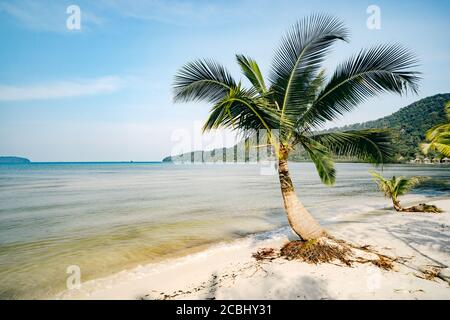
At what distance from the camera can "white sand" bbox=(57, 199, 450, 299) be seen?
13.2 ft

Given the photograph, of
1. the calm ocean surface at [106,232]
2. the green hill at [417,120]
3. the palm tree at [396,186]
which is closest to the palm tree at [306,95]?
the calm ocean surface at [106,232]

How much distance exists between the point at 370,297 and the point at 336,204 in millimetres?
12043

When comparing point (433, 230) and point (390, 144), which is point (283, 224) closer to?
point (433, 230)

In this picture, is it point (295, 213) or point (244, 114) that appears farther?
point (295, 213)

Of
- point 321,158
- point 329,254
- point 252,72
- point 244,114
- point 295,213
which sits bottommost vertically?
point 329,254

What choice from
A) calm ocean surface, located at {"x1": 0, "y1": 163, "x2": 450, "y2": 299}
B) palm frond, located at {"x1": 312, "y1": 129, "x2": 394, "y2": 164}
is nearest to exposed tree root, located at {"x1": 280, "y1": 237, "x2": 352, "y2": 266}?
palm frond, located at {"x1": 312, "y1": 129, "x2": 394, "y2": 164}

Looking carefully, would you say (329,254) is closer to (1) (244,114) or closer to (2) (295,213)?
(2) (295,213)

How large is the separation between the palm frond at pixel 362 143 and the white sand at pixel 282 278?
2.25 m

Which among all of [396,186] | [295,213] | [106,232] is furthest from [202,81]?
[396,186]

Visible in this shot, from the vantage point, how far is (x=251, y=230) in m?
9.72

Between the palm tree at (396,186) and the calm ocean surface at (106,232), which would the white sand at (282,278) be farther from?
the palm tree at (396,186)

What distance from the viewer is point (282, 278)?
4.56 m

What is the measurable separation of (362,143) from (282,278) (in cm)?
370
